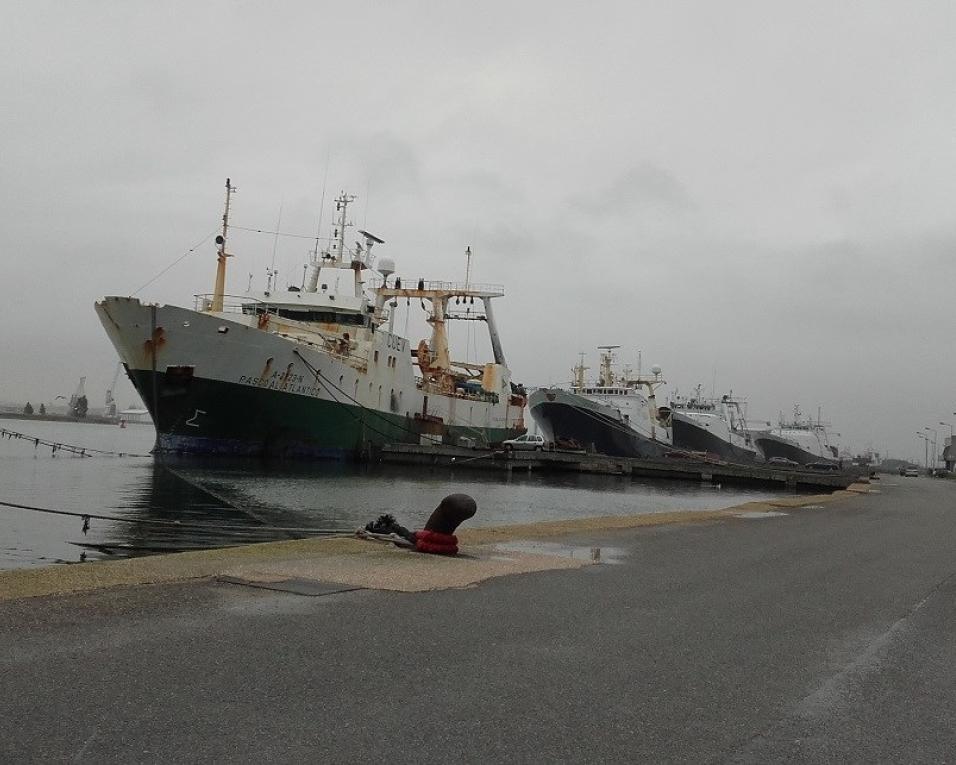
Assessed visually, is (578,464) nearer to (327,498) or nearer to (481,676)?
(327,498)

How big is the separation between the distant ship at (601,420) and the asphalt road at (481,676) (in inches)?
2090

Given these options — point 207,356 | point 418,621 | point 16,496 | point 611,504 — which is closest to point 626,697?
point 418,621

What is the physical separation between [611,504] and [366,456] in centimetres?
1978

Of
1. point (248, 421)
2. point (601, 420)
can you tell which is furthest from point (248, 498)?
point (601, 420)

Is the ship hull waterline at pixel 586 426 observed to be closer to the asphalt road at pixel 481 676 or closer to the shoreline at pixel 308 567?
the shoreline at pixel 308 567

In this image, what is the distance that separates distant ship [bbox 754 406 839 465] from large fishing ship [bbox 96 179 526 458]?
4087cm

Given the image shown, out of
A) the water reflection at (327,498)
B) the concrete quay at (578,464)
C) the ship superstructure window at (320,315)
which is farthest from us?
the concrete quay at (578,464)

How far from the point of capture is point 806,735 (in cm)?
417

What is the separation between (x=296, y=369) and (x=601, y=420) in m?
29.0

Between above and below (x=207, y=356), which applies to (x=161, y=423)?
below

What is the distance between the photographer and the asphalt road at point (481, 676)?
3826 mm

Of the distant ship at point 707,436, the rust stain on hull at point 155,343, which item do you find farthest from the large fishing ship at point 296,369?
the distant ship at point 707,436

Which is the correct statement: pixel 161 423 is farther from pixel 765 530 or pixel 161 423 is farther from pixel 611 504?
pixel 765 530

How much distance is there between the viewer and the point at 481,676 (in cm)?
490
